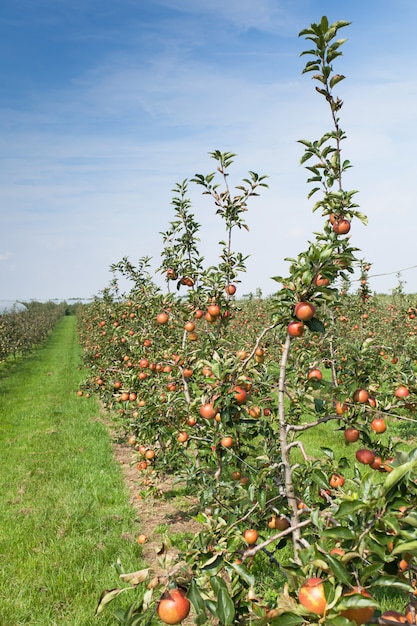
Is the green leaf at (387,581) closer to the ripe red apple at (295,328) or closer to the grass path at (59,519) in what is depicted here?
the ripe red apple at (295,328)

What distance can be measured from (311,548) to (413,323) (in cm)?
1062

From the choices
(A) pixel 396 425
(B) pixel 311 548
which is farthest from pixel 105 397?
(B) pixel 311 548

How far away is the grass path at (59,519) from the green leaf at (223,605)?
2316 mm

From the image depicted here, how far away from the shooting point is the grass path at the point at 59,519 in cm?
364

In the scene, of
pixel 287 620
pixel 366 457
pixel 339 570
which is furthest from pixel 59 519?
pixel 339 570

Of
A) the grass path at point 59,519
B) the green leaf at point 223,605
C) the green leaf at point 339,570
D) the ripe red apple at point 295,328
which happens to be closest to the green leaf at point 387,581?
the green leaf at point 339,570

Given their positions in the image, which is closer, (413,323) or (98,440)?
(98,440)

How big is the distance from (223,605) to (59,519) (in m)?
4.09

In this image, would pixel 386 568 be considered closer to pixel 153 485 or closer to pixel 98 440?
pixel 153 485

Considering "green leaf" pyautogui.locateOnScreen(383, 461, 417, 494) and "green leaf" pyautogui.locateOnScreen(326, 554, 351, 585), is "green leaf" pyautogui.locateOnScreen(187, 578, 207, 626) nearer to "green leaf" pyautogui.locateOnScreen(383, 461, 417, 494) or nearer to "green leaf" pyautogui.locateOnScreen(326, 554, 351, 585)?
→ "green leaf" pyautogui.locateOnScreen(326, 554, 351, 585)

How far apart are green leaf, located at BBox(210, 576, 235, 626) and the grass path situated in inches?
91.2

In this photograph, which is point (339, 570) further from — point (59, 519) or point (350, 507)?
point (59, 519)

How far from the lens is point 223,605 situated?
1570 millimetres

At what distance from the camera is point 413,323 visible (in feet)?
36.3
